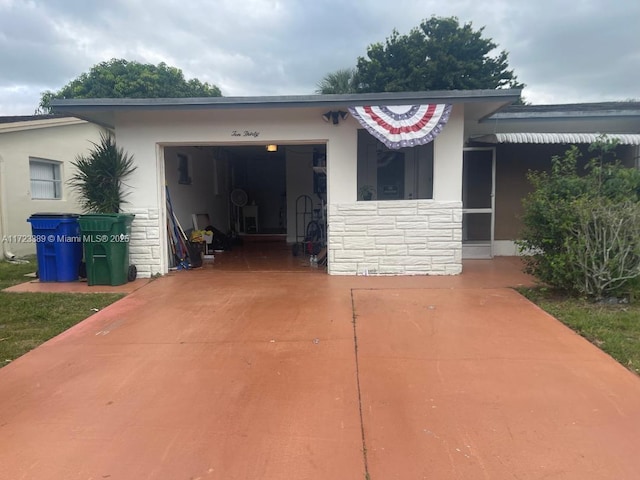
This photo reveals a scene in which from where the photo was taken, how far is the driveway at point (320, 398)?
280 centimetres

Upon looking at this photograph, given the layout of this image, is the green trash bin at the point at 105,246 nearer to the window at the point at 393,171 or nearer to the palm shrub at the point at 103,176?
the palm shrub at the point at 103,176

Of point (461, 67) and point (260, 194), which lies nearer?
point (260, 194)

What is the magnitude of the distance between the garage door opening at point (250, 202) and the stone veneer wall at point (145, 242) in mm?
409

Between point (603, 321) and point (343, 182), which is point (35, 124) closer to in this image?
point (343, 182)

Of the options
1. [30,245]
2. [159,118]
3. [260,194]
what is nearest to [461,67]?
[260,194]

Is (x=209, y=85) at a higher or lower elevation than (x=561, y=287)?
higher

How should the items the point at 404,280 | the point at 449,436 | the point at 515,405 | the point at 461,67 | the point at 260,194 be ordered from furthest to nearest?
the point at 461,67
the point at 260,194
the point at 404,280
the point at 515,405
the point at 449,436

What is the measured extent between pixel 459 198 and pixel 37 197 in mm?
10821

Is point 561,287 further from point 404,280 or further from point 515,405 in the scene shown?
point 515,405

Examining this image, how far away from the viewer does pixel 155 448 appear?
9.71 ft

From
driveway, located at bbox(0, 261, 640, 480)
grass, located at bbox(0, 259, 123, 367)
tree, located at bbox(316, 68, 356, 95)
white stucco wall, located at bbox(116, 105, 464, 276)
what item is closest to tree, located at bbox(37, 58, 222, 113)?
tree, located at bbox(316, 68, 356, 95)

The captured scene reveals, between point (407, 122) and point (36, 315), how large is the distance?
20.0ft

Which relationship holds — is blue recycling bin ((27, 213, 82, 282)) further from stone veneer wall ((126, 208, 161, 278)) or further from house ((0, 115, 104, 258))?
house ((0, 115, 104, 258))

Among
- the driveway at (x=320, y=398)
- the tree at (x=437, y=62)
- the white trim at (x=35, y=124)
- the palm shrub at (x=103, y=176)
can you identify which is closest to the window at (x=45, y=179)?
the white trim at (x=35, y=124)
